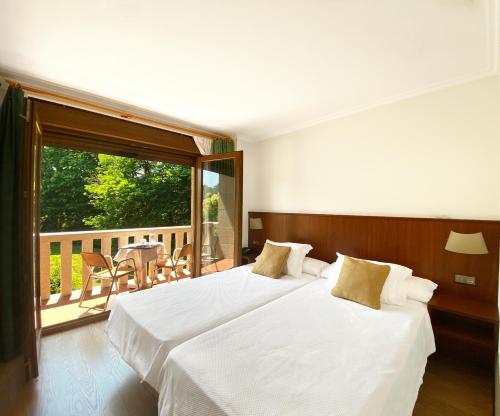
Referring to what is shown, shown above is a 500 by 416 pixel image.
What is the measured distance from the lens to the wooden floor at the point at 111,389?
157 centimetres

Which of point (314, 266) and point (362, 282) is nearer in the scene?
point (362, 282)

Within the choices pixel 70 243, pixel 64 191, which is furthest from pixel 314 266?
pixel 64 191

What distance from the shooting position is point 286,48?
171cm

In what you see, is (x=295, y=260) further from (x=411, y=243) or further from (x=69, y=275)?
(x=69, y=275)

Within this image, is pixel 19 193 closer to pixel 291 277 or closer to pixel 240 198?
pixel 240 198

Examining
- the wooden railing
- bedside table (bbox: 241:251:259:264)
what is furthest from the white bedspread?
the wooden railing

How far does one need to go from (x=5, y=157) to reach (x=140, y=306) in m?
1.63

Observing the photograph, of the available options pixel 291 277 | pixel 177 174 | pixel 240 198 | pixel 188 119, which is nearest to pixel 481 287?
pixel 291 277

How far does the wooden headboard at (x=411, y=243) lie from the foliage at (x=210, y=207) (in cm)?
107

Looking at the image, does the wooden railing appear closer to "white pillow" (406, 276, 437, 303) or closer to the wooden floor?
the wooden floor

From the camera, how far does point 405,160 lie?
2.43m

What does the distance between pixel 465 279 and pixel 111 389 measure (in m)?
2.95

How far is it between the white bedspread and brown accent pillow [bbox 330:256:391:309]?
0.49 ft

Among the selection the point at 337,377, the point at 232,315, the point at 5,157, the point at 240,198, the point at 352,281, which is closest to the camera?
the point at 337,377
